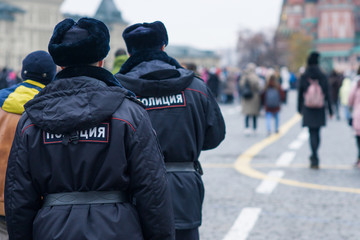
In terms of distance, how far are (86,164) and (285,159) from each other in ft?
30.6

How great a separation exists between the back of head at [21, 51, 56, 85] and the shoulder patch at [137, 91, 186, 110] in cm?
62

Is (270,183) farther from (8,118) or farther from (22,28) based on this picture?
(22,28)

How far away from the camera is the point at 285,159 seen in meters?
11.8

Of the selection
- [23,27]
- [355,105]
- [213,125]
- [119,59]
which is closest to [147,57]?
[213,125]

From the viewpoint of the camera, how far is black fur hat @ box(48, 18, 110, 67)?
2805mm

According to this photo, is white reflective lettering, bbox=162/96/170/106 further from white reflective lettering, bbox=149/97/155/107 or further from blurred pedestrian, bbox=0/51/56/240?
blurred pedestrian, bbox=0/51/56/240

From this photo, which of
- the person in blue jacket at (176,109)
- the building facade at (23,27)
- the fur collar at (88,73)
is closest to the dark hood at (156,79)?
the person in blue jacket at (176,109)

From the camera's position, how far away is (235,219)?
6.87 meters

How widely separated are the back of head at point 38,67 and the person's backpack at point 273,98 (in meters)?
12.3

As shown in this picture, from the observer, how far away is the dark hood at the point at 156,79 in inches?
161

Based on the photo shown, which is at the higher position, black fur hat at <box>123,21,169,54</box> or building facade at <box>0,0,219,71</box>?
black fur hat at <box>123,21,169,54</box>

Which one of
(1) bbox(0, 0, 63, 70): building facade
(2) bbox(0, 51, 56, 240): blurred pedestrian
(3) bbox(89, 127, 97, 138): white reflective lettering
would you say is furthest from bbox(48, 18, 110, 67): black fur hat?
(1) bbox(0, 0, 63, 70): building facade

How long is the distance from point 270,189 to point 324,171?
1.87 m

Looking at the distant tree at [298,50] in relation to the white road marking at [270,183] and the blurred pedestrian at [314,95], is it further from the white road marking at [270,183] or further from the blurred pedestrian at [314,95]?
the white road marking at [270,183]
